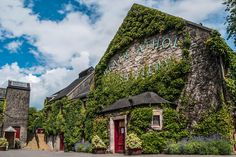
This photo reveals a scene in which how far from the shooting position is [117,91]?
24422 mm

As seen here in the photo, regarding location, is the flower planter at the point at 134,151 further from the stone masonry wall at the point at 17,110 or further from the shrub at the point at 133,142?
the stone masonry wall at the point at 17,110

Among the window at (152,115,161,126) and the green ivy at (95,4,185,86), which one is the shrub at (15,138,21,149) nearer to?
the green ivy at (95,4,185,86)

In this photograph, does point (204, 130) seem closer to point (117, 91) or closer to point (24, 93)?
point (117, 91)

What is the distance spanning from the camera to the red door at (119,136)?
21244 mm

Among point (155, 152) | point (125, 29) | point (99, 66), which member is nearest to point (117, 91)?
point (99, 66)

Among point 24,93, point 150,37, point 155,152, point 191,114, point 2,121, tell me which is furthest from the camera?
point 24,93

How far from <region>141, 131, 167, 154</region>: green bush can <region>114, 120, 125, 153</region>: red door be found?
3.13 metres

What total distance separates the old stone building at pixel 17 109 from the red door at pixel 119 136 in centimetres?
2041

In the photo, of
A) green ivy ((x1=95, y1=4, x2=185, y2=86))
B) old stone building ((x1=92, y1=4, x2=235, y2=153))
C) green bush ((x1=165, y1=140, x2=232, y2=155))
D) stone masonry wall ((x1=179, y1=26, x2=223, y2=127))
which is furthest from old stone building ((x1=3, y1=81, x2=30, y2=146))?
green bush ((x1=165, y1=140, x2=232, y2=155))

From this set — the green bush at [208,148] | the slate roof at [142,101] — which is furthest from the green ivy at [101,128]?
the green bush at [208,148]

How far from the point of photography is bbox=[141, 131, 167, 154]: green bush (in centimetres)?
1797

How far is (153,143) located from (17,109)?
25.6 meters

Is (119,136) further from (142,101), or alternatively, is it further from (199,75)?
(199,75)

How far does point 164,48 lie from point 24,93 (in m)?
24.4
